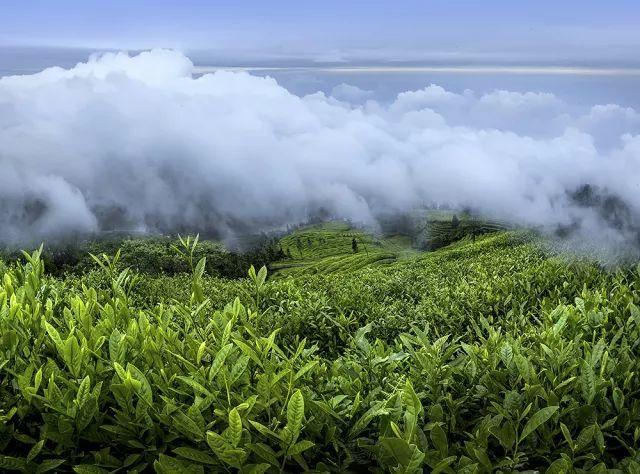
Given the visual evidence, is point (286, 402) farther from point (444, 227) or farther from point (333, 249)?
point (444, 227)

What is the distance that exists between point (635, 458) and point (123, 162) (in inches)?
324

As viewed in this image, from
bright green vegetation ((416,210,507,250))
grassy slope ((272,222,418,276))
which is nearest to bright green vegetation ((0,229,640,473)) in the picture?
grassy slope ((272,222,418,276))

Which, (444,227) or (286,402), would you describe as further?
(444,227)

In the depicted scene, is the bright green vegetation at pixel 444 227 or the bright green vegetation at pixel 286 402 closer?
the bright green vegetation at pixel 286 402

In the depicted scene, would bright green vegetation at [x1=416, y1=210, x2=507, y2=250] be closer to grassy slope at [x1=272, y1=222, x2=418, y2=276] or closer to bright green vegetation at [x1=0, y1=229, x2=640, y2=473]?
grassy slope at [x1=272, y1=222, x2=418, y2=276]

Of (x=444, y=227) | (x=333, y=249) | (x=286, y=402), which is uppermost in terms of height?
(x=286, y=402)

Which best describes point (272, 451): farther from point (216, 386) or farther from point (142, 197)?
point (142, 197)

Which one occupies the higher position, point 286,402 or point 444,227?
point 286,402

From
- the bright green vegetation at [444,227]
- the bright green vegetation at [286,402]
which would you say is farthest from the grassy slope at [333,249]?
the bright green vegetation at [286,402]

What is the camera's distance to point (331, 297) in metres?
4.43

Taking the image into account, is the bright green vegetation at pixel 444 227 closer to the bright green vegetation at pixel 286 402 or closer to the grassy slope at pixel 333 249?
the grassy slope at pixel 333 249

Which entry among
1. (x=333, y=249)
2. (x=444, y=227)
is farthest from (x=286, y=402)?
(x=444, y=227)

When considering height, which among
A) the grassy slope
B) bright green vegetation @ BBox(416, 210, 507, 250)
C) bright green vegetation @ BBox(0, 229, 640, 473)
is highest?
bright green vegetation @ BBox(0, 229, 640, 473)

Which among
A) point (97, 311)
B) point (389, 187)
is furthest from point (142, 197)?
point (97, 311)
